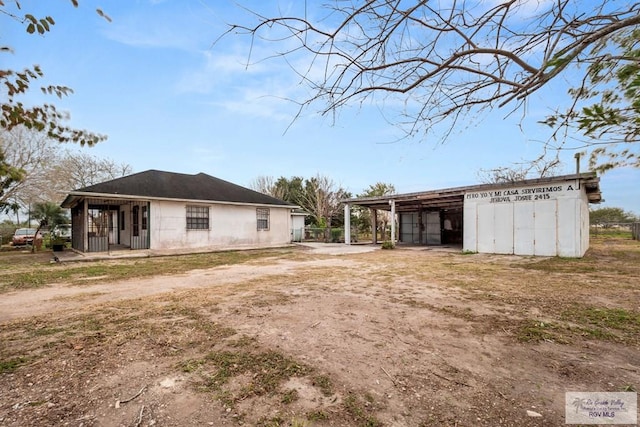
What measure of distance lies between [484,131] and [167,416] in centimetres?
348

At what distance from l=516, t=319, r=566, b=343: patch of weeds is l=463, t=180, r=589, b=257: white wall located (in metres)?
10.2

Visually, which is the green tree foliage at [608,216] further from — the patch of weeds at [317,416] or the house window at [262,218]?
the patch of weeds at [317,416]

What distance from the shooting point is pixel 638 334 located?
3.49m

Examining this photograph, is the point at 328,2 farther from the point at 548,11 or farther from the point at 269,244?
the point at 269,244

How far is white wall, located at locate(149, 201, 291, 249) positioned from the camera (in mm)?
14352

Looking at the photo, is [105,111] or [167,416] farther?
[105,111]

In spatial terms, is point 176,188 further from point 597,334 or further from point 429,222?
point 429,222

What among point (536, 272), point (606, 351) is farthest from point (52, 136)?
point (536, 272)

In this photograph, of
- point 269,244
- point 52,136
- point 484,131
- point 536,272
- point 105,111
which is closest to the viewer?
point 52,136

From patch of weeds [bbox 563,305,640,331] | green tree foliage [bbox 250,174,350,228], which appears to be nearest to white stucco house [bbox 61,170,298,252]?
green tree foliage [bbox 250,174,350,228]

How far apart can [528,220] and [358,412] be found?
1377cm

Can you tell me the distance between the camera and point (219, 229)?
1661 centimetres

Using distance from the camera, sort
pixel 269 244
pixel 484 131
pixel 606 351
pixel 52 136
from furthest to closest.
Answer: pixel 269 244 → pixel 606 351 → pixel 484 131 → pixel 52 136

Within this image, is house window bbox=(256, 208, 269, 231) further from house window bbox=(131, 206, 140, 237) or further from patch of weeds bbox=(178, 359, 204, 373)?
patch of weeds bbox=(178, 359, 204, 373)
